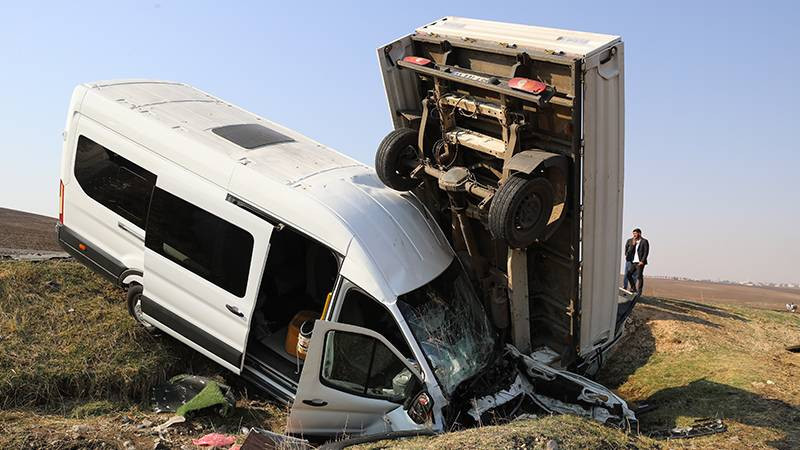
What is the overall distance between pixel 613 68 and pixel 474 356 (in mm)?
2731

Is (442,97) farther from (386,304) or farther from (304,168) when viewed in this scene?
(386,304)

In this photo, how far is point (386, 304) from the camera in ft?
20.1

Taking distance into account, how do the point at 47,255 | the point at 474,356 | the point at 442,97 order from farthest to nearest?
1. the point at 47,255
2. the point at 442,97
3. the point at 474,356

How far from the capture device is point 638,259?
41.3ft

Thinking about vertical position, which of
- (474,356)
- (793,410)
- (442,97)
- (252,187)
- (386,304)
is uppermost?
(442,97)

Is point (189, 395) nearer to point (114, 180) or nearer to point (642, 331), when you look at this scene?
point (114, 180)

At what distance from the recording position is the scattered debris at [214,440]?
5.93 meters

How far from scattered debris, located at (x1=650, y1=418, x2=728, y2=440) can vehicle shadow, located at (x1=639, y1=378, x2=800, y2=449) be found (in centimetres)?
18

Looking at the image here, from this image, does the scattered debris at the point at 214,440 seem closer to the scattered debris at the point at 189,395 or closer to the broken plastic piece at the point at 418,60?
the scattered debris at the point at 189,395

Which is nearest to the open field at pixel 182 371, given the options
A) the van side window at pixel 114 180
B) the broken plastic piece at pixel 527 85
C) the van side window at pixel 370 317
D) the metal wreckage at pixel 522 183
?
the metal wreckage at pixel 522 183

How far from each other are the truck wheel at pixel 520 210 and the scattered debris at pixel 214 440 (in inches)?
108

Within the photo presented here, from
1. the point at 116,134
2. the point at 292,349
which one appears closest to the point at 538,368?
the point at 292,349

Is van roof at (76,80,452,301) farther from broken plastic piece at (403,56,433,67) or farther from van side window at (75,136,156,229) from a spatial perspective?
broken plastic piece at (403,56,433,67)

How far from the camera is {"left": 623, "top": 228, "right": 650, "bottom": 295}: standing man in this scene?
12469 millimetres
